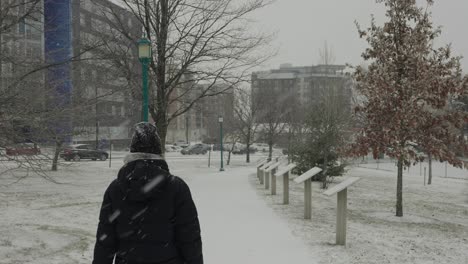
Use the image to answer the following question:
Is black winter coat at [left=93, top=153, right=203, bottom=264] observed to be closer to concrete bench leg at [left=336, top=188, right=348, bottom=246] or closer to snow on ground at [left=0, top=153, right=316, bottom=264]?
snow on ground at [left=0, top=153, right=316, bottom=264]

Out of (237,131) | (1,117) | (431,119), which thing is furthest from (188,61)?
(237,131)

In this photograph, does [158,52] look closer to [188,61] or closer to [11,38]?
→ [188,61]

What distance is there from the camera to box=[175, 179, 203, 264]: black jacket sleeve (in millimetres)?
3264

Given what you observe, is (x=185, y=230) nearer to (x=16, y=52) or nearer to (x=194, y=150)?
(x=16, y=52)

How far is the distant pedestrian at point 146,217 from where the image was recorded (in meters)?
3.21

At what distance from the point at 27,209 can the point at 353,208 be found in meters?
8.67

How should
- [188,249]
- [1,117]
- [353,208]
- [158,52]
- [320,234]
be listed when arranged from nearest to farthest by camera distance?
[188,249], [1,117], [320,234], [353,208], [158,52]

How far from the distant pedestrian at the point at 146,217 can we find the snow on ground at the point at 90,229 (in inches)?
145

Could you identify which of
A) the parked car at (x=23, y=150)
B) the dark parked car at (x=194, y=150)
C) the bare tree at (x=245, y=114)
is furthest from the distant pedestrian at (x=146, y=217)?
the dark parked car at (x=194, y=150)

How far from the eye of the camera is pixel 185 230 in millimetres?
3262

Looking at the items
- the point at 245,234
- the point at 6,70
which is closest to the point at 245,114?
the point at 245,234

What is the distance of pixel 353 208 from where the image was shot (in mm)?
13227

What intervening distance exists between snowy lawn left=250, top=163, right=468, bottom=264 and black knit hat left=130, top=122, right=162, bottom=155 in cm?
429

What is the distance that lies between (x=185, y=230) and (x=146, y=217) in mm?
282
